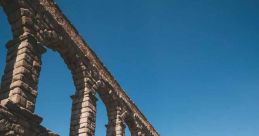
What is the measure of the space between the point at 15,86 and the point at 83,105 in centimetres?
389

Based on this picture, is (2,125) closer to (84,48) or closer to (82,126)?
(82,126)

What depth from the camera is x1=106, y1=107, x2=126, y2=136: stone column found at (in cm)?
1434

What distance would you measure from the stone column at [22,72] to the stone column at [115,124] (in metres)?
6.03

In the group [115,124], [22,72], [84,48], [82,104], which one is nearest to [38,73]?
[22,72]

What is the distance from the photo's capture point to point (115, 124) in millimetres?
14523

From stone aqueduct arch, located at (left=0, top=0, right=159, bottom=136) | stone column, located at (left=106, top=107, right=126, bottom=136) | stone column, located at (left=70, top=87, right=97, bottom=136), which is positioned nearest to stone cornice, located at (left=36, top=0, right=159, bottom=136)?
stone aqueduct arch, located at (left=0, top=0, right=159, bottom=136)

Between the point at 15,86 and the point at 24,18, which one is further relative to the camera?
the point at 24,18

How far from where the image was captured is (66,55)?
1187 cm

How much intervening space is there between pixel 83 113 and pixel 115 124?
121 inches

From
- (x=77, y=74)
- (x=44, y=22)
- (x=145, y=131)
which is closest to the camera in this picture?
(x=44, y=22)

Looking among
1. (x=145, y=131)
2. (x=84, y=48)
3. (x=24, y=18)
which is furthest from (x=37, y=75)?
(x=145, y=131)

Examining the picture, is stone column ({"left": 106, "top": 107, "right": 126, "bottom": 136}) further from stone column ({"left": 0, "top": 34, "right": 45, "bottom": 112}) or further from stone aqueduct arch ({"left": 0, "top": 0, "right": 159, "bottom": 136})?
stone column ({"left": 0, "top": 34, "right": 45, "bottom": 112})

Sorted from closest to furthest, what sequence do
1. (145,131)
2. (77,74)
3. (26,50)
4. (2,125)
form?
1. (2,125)
2. (26,50)
3. (77,74)
4. (145,131)

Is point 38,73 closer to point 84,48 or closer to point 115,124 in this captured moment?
point 84,48
